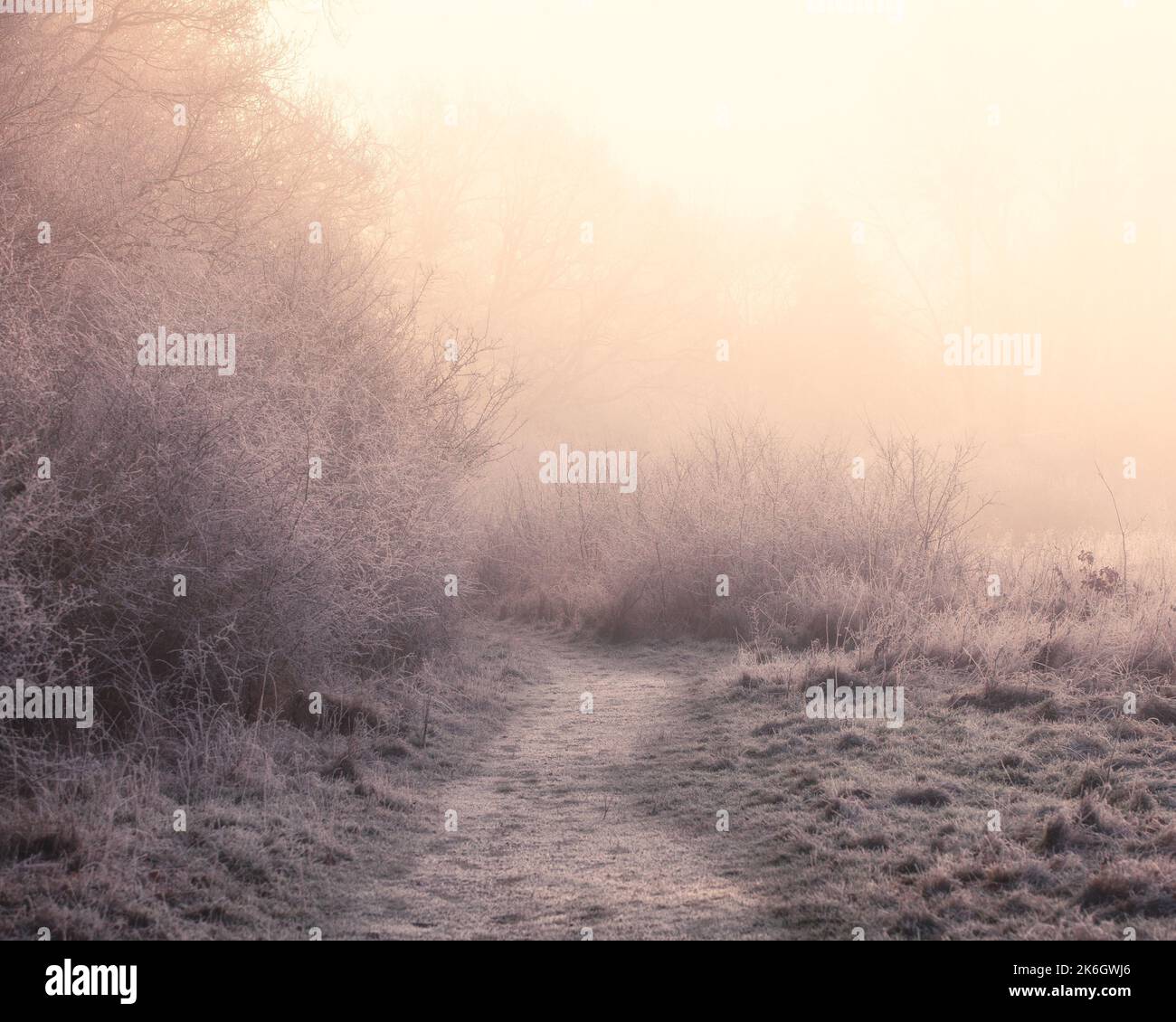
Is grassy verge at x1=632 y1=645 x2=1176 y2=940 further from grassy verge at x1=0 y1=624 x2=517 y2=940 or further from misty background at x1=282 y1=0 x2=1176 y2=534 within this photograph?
misty background at x1=282 y1=0 x2=1176 y2=534

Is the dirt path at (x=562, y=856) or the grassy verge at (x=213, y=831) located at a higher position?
the grassy verge at (x=213, y=831)

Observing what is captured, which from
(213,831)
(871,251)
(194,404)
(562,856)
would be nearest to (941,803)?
(562,856)

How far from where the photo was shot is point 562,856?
6.69 m

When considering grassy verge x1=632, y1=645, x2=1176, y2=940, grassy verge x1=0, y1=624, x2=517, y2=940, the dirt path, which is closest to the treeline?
grassy verge x1=0, y1=624, x2=517, y2=940

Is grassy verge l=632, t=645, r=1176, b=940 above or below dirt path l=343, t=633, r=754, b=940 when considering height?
above

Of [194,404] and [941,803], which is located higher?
[194,404]

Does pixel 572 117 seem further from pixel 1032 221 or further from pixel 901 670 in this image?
pixel 901 670

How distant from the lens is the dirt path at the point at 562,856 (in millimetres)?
5555

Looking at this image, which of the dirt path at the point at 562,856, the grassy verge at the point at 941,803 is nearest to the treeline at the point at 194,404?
the dirt path at the point at 562,856

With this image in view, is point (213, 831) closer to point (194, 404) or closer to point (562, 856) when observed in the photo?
point (562, 856)

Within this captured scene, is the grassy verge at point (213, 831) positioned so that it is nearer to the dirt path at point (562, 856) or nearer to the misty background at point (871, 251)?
the dirt path at point (562, 856)

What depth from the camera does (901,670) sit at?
34.1 feet

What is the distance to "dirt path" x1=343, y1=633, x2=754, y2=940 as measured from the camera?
5.55m
